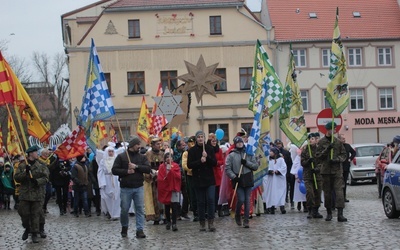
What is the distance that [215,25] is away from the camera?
181 ft

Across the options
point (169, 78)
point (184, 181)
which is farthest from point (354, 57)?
point (184, 181)

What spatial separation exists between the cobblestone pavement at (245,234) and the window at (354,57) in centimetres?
3712

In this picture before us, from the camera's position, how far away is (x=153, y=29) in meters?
55.0

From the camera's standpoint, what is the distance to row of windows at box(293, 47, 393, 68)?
5653cm

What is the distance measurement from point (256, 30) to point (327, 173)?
1533 inches

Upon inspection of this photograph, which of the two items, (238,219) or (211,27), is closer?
(238,219)

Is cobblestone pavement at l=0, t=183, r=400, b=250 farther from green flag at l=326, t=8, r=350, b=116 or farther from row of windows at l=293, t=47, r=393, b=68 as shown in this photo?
row of windows at l=293, t=47, r=393, b=68

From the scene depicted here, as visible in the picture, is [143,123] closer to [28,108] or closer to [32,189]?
[28,108]

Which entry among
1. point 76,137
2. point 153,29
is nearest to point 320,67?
point 153,29

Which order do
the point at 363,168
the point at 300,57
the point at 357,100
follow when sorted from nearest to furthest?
the point at 363,168, the point at 300,57, the point at 357,100

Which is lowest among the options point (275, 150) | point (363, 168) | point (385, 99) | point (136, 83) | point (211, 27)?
point (363, 168)

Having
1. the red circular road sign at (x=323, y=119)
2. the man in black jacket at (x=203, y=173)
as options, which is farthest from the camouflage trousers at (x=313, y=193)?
the man in black jacket at (x=203, y=173)

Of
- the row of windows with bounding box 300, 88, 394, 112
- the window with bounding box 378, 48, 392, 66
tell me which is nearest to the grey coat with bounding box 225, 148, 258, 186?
the row of windows with bounding box 300, 88, 394, 112

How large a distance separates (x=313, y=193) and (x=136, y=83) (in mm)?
37582
